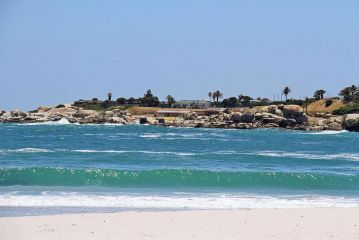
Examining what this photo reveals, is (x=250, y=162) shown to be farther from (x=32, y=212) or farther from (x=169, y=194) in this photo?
(x=32, y=212)

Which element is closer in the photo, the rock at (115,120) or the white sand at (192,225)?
the white sand at (192,225)

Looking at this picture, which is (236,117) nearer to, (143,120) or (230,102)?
(143,120)

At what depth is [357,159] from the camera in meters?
38.7

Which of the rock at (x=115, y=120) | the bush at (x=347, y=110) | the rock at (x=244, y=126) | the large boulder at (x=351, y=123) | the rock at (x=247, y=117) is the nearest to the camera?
the large boulder at (x=351, y=123)

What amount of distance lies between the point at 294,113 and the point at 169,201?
3278 inches

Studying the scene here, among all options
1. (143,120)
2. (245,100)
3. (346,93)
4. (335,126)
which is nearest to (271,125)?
(335,126)

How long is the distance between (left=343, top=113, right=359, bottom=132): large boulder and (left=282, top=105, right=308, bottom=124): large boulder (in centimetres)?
869

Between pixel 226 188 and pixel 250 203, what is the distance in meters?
4.50

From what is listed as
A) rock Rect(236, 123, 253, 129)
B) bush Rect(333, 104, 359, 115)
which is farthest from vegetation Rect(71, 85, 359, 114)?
rock Rect(236, 123, 253, 129)

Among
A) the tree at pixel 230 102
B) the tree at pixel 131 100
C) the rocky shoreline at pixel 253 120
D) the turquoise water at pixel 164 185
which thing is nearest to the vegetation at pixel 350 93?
the rocky shoreline at pixel 253 120

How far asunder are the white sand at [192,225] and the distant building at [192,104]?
510 feet

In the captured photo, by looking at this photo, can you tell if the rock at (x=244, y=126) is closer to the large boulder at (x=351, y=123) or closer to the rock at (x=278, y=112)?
the rock at (x=278, y=112)

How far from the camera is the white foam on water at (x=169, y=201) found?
59.2 feet

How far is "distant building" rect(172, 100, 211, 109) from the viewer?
6836 inches
